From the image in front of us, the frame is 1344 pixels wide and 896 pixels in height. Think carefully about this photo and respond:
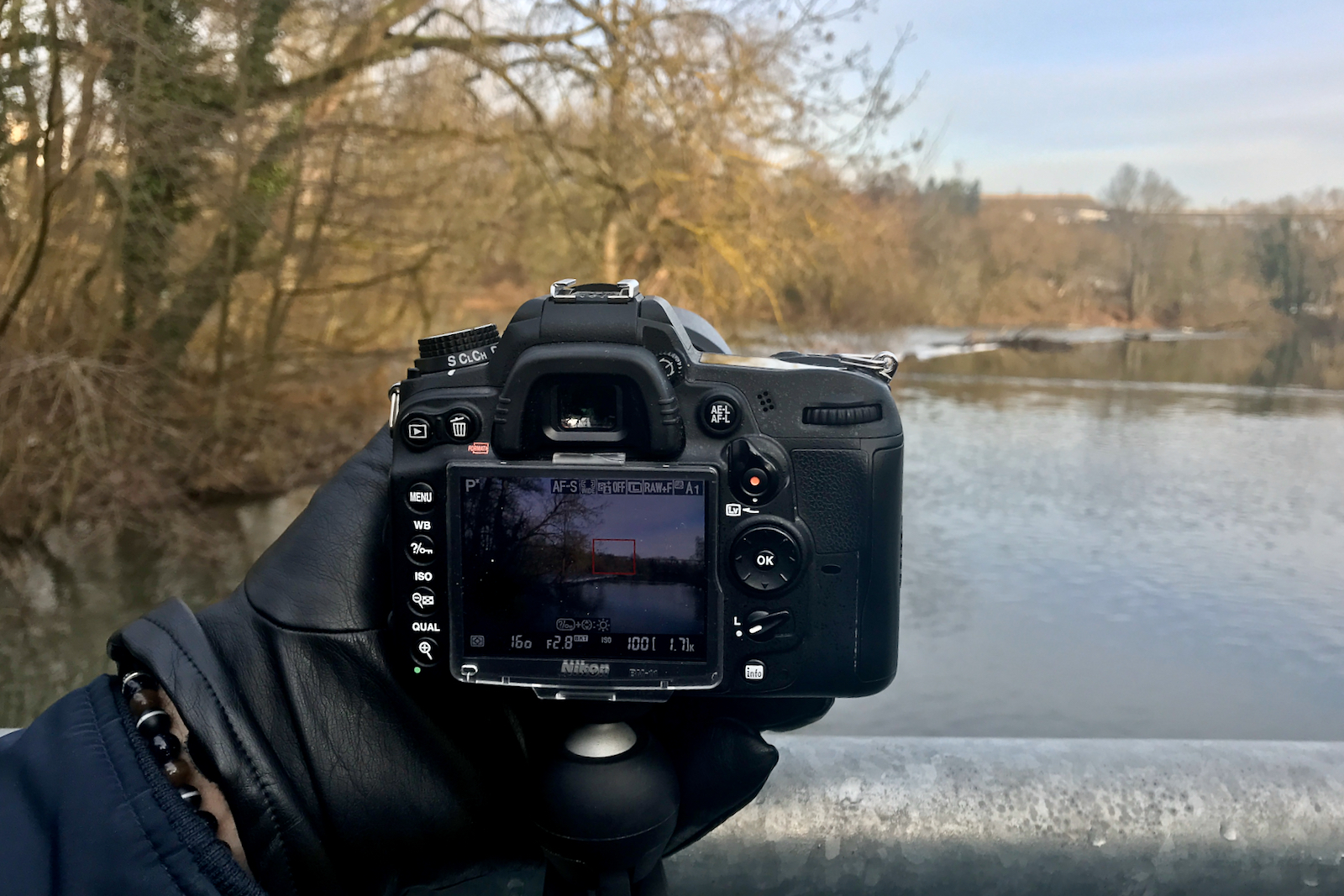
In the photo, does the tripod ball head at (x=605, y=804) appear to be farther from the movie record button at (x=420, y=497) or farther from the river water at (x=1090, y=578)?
the river water at (x=1090, y=578)

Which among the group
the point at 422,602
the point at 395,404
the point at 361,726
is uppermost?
the point at 395,404

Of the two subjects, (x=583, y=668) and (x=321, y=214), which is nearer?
(x=583, y=668)

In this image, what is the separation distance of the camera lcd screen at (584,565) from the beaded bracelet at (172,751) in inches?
8.2

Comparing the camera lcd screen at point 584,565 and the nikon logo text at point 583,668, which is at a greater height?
the camera lcd screen at point 584,565

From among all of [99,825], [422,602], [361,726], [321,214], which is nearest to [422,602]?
[422,602]

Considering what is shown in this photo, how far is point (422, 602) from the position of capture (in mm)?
687

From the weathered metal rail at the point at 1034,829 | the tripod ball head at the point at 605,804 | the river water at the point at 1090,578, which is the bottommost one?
the river water at the point at 1090,578

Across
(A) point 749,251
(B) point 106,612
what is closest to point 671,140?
(A) point 749,251

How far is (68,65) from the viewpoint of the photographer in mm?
3279

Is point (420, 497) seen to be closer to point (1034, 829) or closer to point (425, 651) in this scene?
point (425, 651)

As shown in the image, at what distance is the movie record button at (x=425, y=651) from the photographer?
69 centimetres

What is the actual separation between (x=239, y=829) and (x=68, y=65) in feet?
12.0

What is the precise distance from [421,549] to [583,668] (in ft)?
0.51

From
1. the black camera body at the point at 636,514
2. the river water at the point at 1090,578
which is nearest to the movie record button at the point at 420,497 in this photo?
the black camera body at the point at 636,514
